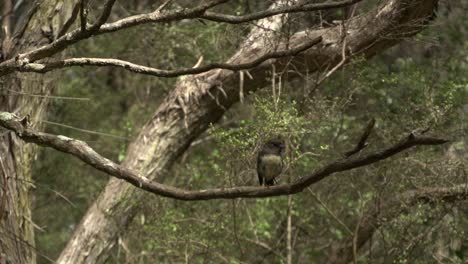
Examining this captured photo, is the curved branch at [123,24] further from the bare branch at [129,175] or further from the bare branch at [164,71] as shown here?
the bare branch at [129,175]

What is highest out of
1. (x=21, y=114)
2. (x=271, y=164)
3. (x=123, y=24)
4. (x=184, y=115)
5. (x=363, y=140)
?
(x=123, y=24)

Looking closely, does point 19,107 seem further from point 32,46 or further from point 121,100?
point 121,100

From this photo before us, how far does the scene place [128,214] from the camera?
846 centimetres

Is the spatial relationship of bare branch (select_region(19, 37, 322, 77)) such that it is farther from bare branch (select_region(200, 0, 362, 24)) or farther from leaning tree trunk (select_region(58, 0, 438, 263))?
leaning tree trunk (select_region(58, 0, 438, 263))

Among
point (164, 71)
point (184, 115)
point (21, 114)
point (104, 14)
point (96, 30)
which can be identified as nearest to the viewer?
point (104, 14)

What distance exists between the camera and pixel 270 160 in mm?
6641

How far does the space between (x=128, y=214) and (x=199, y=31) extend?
2642 mm

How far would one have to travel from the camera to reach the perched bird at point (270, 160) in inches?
262

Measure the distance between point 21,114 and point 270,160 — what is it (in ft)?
7.77

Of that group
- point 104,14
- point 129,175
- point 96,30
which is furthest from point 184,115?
point 104,14

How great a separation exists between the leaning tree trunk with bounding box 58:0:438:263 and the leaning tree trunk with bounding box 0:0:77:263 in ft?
2.67

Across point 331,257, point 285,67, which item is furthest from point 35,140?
point 331,257

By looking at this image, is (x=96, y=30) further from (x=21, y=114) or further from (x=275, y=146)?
(x=21, y=114)

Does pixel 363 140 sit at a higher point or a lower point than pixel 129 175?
higher
